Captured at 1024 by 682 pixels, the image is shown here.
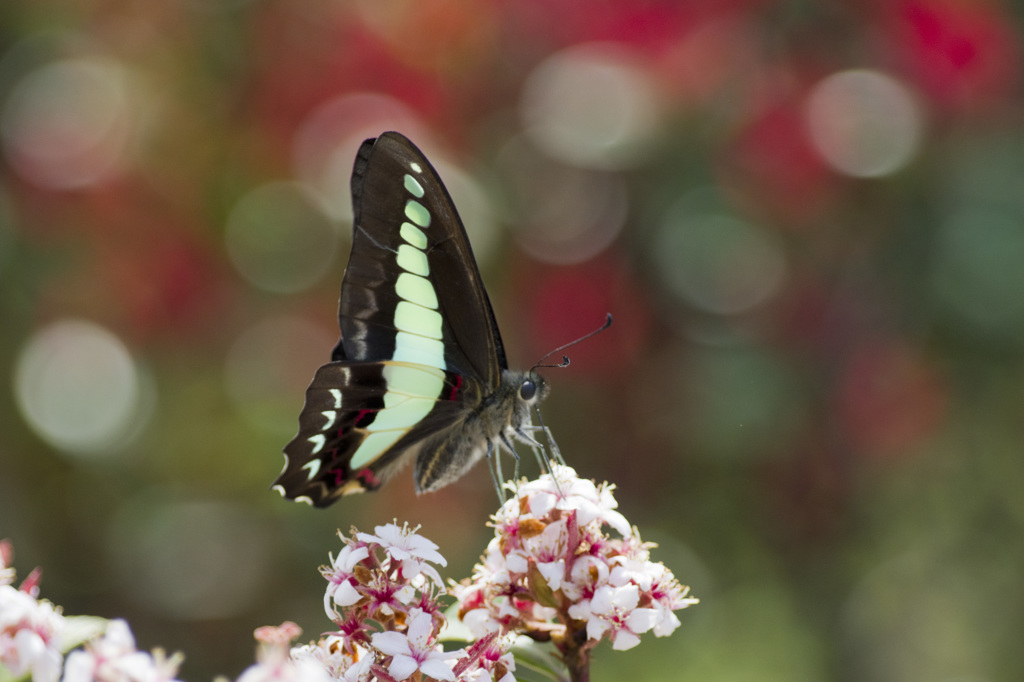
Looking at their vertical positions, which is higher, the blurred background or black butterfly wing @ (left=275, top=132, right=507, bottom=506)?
the blurred background

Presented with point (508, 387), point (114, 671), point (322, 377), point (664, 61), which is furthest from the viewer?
point (664, 61)

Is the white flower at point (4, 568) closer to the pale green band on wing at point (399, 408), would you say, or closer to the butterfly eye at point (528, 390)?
the pale green band on wing at point (399, 408)

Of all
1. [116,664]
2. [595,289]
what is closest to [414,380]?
[116,664]

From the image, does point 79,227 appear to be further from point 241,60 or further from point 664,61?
point 664,61

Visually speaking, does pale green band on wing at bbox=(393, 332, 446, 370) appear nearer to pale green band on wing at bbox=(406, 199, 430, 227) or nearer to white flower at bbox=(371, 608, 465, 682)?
pale green band on wing at bbox=(406, 199, 430, 227)

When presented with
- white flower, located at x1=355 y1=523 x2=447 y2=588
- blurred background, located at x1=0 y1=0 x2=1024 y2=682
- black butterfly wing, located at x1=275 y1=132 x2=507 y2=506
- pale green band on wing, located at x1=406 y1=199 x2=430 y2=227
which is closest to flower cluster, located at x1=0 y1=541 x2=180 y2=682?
white flower, located at x1=355 y1=523 x2=447 y2=588

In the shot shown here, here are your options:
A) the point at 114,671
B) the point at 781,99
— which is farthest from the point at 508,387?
the point at 781,99
